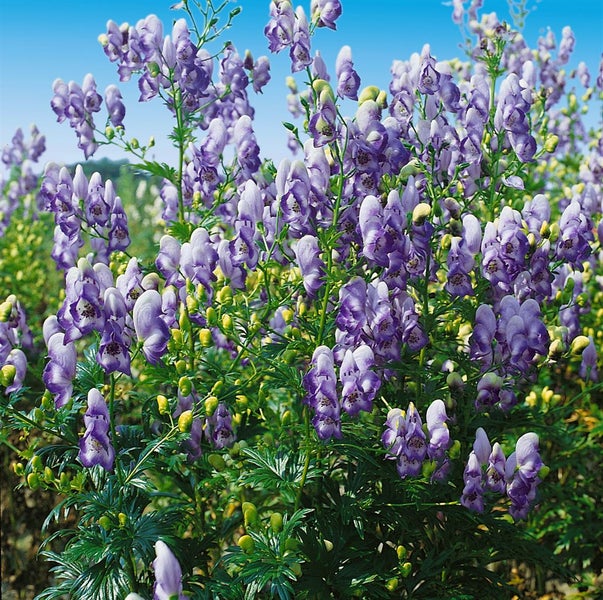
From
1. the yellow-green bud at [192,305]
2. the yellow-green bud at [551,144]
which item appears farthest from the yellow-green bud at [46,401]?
the yellow-green bud at [551,144]

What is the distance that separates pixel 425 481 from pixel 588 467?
2.33 meters

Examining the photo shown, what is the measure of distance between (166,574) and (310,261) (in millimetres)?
1147

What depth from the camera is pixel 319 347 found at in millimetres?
2551

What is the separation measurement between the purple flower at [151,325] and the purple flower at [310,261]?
19.3 inches

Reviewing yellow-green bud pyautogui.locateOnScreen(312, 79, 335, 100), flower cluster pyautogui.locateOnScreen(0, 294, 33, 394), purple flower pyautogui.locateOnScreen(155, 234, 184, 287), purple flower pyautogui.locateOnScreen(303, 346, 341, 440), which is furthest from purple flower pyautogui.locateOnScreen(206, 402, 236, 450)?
yellow-green bud pyautogui.locateOnScreen(312, 79, 335, 100)

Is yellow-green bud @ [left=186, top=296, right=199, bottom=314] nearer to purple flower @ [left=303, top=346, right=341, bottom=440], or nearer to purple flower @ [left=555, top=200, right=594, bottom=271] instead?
purple flower @ [left=303, top=346, right=341, bottom=440]

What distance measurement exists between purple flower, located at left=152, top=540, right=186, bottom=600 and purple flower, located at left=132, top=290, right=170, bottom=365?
75 cm

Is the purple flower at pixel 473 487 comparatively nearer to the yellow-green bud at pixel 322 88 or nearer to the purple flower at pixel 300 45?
the yellow-green bud at pixel 322 88

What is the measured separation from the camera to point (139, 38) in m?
3.46

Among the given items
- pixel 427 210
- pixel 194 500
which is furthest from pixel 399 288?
pixel 194 500

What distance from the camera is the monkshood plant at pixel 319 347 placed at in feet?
8.41

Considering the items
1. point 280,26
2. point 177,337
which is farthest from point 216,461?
point 280,26

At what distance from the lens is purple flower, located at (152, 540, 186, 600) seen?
1.93 meters

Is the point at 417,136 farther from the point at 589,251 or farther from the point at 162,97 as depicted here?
the point at 162,97
